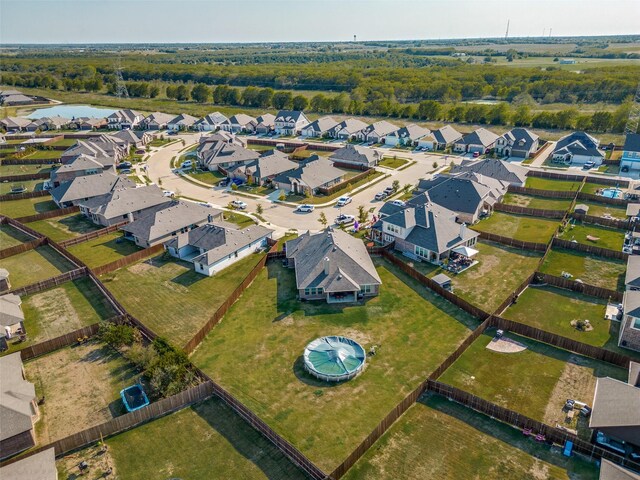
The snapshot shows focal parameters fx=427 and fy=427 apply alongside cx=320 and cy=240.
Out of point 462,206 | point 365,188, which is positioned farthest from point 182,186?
point 462,206

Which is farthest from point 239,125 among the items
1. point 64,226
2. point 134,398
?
point 134,398

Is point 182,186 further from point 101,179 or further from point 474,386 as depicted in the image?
point 474,386

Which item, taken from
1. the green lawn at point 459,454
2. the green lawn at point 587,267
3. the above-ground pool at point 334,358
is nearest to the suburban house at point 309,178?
the green lawn at point 587,267

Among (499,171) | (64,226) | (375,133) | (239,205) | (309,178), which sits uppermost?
(375,133)

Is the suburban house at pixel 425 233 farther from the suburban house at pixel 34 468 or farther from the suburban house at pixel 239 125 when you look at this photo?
the suburban house at pixel 239 125

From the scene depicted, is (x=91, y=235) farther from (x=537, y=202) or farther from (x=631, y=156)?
(x=631, y=156)

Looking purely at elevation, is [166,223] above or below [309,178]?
below
